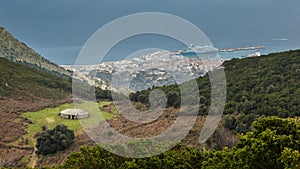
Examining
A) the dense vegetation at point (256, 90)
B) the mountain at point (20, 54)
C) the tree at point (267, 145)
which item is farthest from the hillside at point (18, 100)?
the mountain at point (20, 54)

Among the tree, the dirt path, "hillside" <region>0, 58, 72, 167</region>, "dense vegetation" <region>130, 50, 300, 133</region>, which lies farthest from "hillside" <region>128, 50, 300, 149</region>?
the tree

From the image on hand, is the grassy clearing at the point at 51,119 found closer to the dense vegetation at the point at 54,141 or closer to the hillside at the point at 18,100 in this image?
the hillside at the point at 18,100

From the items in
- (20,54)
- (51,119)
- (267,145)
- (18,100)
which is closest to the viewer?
(267,145)

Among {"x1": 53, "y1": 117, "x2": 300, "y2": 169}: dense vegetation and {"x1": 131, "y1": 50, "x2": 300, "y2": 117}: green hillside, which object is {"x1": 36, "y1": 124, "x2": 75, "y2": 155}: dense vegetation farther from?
{"x1": 53, "y1": 117, "x2": 300, "y2": 169}: dense vegetation

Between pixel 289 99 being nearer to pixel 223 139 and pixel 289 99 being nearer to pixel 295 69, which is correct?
pixel 223 139

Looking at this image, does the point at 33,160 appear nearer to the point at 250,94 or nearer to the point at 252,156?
the point at 252,156

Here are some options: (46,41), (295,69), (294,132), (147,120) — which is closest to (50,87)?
(147,120)

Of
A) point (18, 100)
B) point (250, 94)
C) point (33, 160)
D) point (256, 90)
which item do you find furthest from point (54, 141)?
point (256, 90)
